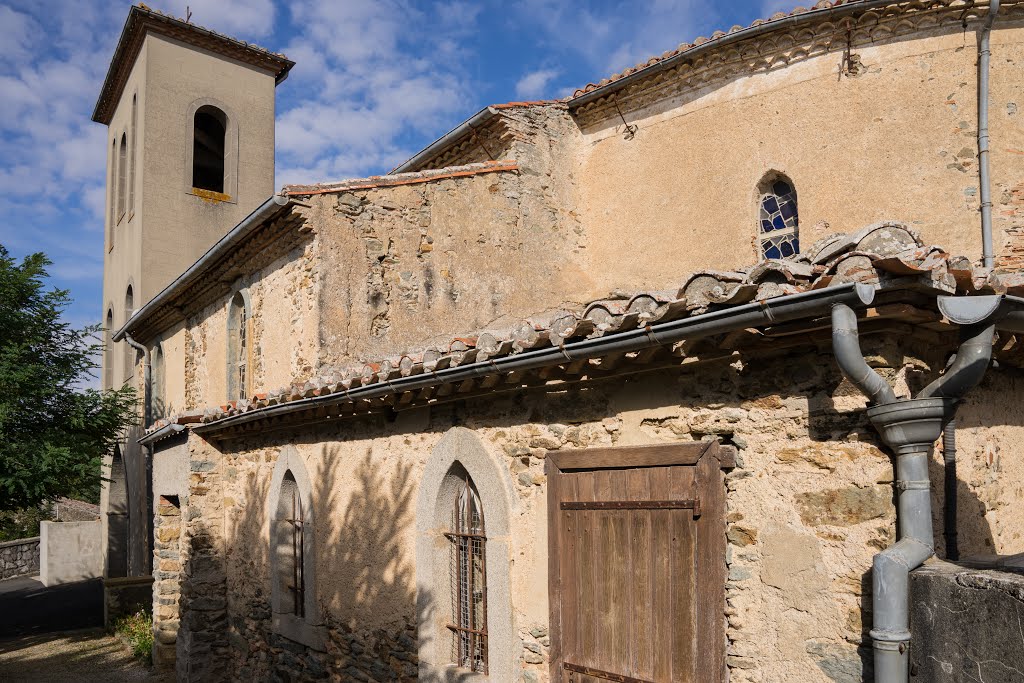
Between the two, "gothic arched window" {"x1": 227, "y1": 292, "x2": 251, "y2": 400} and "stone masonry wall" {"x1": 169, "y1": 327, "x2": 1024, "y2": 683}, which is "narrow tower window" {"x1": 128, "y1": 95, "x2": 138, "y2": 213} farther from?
"stone masonry wall" {"x1": 169, "y1": 327, "x2": 1024, "y2": 683}

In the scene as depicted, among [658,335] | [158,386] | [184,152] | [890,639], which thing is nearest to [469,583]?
[658,335]

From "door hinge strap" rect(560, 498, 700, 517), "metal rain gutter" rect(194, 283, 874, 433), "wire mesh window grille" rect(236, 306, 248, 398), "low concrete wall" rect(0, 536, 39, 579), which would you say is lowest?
"low concrete wall" rect(0, 536, 39, 579)

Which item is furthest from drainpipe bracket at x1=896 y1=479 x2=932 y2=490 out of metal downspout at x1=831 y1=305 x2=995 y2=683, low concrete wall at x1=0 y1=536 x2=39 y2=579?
low concrete wall at x1=0 y1=536 x2=39 y2=579

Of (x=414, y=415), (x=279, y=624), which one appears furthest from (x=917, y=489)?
(x=279, y=624)

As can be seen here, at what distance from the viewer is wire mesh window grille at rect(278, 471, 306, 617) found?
324 inches

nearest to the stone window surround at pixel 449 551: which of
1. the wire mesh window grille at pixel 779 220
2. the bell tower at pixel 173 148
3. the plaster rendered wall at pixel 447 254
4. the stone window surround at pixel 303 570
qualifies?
the stone window surround at pixel 303 570

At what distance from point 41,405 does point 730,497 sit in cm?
1315

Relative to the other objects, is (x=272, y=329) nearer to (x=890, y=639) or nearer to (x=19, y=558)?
(x=890, y=639)

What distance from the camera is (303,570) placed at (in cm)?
783

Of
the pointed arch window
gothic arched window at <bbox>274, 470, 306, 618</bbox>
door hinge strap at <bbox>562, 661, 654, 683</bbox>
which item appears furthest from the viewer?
the pointed arch window

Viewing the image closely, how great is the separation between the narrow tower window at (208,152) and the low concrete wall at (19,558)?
13240 mm

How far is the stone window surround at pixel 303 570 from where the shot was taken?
7363 millimetres

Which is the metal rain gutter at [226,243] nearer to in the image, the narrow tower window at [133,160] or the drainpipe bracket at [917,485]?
the narrow tower window at [133,160]

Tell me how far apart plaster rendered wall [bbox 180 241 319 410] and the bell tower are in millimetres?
6236
